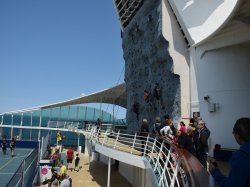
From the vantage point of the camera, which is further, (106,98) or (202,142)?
(106,98)

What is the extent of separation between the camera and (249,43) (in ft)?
39.2

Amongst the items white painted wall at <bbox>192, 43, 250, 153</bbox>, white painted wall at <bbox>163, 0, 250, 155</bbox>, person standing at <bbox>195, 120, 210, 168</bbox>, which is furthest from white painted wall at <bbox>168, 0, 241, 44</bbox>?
person standing at <bbox>195, 120, 210, 168</bbox>

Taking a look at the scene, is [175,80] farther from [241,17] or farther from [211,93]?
[241,17]

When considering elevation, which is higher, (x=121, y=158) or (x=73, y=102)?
(x=73, y=102)

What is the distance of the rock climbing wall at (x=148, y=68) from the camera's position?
587 inches

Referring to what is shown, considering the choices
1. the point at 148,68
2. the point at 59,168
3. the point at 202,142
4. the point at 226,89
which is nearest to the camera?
the point at 202,142

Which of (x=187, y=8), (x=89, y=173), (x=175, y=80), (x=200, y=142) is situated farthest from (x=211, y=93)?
(x=89, y=173)

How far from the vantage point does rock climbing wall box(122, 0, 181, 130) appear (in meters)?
14.9

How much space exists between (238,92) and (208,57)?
2.15 metres

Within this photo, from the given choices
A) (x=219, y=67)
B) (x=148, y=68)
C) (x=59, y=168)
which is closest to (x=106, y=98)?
Result: (x=148, y=68)

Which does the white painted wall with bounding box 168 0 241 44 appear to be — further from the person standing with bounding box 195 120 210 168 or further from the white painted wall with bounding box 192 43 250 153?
the person standing with bounding box 195 120 210 168

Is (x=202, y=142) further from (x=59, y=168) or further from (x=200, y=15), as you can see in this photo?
(x=59, y=168)

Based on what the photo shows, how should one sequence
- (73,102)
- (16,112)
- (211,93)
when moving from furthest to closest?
1. (73,102)
2. (16,112)
3. (211,93)

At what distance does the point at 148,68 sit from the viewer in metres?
17.7
